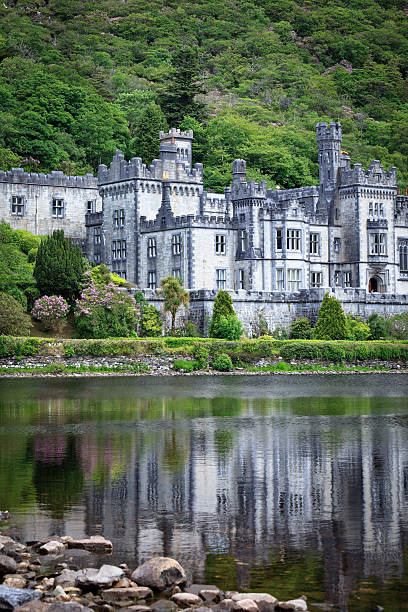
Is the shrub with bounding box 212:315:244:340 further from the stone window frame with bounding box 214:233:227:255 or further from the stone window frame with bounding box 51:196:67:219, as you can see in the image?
the stone window frame with bounding box 51:196:67:219

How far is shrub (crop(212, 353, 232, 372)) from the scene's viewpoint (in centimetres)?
6888

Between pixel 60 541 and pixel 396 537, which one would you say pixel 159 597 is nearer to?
pixel 60 541

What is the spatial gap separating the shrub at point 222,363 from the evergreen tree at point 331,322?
27.5ft

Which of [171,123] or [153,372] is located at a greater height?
[171,123]

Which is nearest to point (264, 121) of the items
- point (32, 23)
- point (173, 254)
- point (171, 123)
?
point (171, 123)

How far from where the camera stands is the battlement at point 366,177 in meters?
90.0

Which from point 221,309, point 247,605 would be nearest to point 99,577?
point 247,605

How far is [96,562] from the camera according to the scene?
69.3ft

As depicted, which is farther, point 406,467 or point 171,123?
point 171,123

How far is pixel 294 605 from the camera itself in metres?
18.7

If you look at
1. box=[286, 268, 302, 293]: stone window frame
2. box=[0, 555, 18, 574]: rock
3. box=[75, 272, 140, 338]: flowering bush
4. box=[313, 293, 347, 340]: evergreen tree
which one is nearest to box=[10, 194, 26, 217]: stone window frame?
box=[75, 272, 140, 338]: flowering bush

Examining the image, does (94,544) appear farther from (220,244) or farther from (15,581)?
(220,244)

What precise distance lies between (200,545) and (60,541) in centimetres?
256

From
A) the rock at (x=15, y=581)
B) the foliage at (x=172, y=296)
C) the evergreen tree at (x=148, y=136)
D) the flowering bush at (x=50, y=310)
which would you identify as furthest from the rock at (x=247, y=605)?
the evergreen tree at (x=148, y=136)
